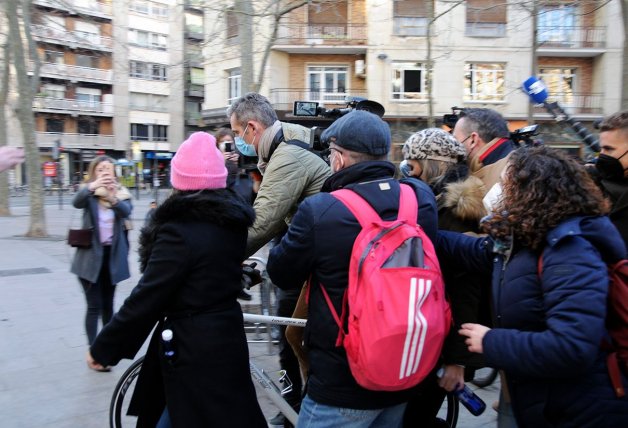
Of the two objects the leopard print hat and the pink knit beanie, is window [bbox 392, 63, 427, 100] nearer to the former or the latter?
the leopard print hat

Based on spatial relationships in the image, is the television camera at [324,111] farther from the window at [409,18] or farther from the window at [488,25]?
the window at [488,25]

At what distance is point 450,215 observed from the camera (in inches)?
100

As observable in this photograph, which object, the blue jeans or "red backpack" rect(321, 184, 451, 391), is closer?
"red backpack" rect(321, 184, 451, 391)

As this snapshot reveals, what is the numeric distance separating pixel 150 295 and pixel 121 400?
1.11 m

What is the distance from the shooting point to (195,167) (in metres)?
2.32

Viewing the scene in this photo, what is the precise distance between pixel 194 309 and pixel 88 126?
5261cm

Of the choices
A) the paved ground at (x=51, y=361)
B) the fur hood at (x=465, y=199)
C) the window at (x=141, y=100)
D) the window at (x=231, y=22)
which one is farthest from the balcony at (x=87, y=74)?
the fur hood at (x=465, y=199)

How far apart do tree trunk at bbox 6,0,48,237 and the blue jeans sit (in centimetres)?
1250

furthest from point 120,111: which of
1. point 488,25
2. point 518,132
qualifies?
point 518,132

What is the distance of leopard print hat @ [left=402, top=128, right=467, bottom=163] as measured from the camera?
2711 mm

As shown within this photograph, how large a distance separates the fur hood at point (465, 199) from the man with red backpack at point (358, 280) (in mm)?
325

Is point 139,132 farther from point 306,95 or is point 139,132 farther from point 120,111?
point 306,95

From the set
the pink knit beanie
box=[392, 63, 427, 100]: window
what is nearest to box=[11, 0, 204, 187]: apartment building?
box=[392, 63, 427, 100]: window

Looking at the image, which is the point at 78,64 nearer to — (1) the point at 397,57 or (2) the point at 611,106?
(1) the point at 397,57
